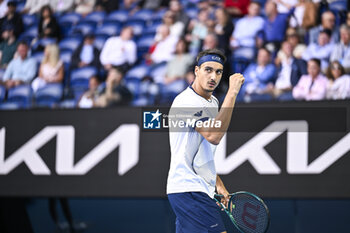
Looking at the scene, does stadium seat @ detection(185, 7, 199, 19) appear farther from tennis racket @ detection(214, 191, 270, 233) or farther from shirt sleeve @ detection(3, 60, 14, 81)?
tennis racket @ detection(214, 191, 270, 233)

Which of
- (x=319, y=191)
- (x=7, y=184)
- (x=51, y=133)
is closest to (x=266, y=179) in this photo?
(x=319, y=191)

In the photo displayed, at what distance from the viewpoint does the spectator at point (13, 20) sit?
7.86 m

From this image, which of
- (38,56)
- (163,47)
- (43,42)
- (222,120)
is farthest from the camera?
(43,42)

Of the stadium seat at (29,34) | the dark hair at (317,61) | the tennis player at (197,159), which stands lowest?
the tennis player at (197,159)

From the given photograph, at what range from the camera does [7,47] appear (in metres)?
7.42

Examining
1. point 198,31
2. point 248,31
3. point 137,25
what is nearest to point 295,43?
point 248,31

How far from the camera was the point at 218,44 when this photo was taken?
6453mm

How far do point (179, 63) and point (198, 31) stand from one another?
0.67 metres

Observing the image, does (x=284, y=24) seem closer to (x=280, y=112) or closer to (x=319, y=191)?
(x=280, y=112)

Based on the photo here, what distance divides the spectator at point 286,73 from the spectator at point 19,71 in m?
3.15

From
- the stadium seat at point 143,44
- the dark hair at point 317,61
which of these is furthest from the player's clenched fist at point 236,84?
the stadium seat at point 143,44

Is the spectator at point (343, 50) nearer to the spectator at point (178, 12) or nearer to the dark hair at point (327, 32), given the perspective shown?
the dark hair at point (327, 32)

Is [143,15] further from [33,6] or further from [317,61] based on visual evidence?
[317,61]

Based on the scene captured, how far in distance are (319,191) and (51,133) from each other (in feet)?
10.1
